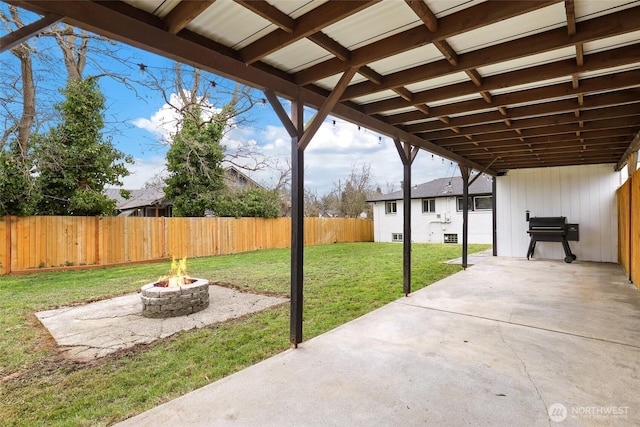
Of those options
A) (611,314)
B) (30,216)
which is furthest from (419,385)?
(30,216)

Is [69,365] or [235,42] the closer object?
[235,42]

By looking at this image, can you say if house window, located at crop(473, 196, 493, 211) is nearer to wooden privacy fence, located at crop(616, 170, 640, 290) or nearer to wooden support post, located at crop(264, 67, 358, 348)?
wooden privacy fence, located at crop(616, 170, 640, 290)

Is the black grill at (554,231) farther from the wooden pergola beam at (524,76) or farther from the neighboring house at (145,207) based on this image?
the neighboring house at (145,207)

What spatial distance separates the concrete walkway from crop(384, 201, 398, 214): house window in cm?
1359

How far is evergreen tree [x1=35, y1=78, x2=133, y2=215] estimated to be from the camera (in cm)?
803

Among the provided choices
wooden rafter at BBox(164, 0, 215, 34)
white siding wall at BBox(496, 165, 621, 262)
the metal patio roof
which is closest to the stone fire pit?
the metal patio roof

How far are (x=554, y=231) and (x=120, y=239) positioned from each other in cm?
1191

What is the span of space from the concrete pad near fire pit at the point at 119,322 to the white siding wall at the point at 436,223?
13.0 meters

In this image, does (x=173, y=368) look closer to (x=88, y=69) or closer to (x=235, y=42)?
(x=235, y=42)

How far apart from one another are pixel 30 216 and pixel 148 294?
19.3 feet

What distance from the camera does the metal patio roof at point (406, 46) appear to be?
6.76 ft

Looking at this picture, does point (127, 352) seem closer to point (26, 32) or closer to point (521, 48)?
point (26, 32)

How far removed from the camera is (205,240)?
11195mm

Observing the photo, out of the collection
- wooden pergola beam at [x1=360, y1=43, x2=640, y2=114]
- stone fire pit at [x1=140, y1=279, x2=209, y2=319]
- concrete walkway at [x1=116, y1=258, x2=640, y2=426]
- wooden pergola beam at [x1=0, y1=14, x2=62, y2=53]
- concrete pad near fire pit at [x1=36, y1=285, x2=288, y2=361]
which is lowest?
concrete pad near fire pit at [x1=36, y1=285, x2=288, y2=361]
